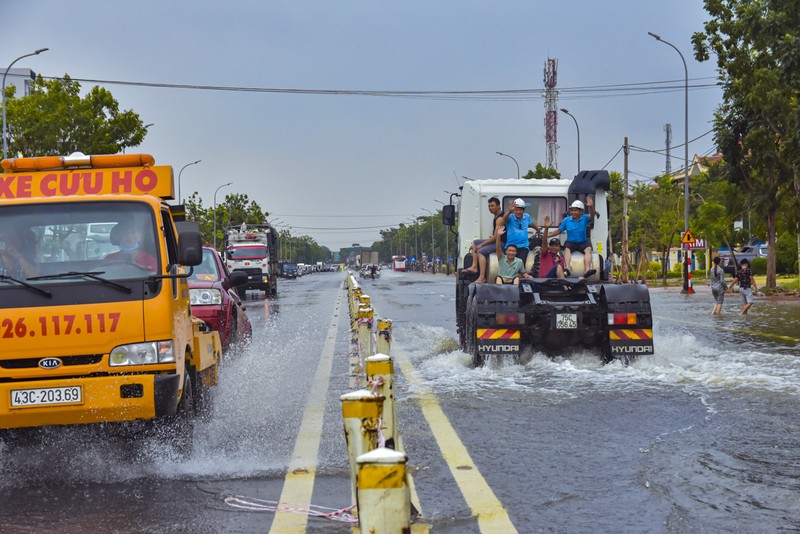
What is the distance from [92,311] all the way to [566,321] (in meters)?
6.69

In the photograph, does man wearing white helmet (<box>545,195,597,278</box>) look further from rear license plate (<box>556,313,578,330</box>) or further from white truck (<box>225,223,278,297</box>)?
white truck (<box>225,223,278,297</box>)

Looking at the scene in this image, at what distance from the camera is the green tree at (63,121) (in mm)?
39125

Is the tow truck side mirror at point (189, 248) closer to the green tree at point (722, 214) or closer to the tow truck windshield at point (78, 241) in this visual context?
the tow truck windshield at point (78, 241)

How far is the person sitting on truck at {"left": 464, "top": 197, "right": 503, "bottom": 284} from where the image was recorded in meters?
12.9

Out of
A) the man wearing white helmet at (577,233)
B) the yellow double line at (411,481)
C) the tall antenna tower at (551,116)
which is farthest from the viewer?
the tall antenna tower at (551,116)

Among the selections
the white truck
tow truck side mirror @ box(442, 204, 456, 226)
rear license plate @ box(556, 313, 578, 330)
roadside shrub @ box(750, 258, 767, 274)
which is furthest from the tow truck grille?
roadside shrub @ box(750, 258, 767, 274)

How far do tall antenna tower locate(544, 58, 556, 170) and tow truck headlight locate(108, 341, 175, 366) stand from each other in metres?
79.4

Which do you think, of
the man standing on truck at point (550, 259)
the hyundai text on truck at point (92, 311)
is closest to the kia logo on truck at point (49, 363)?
the hyundai text on truck at point (92, 311)

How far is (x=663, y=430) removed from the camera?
7.41m

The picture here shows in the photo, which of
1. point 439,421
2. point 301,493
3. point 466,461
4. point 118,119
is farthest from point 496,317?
point 118,119

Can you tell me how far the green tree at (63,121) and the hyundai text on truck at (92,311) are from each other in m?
34.3

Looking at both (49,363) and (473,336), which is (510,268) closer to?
(473,336)

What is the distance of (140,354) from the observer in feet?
20.1

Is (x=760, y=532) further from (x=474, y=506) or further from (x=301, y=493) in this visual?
(x=301, y=493)
